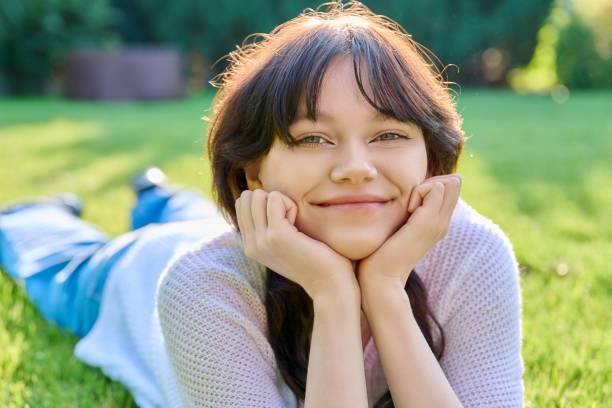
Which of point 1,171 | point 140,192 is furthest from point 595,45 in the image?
point 140,192

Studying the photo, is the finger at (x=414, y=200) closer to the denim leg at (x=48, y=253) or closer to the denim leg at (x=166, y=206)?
the denim leg at (x=48, y=253)

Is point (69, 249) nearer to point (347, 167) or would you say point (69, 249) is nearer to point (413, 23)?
point (347, 167)

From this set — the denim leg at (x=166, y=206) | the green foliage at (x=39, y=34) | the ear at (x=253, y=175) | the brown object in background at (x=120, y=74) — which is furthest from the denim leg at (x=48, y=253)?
the green foliage at (x=39, y=34)

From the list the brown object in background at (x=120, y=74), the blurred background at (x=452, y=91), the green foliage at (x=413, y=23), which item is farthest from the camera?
the green foliage at (x=413, y=23)

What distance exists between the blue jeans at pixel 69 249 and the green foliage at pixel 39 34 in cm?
1193

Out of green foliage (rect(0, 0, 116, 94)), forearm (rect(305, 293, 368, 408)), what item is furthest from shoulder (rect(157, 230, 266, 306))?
green foliage (rect(0, 0, 116, 94))

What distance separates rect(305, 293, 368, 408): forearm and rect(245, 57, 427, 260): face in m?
0.13

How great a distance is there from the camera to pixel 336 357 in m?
1.74

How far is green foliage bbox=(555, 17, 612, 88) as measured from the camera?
54.3ft

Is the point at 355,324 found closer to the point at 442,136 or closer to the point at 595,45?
the point at 442,136

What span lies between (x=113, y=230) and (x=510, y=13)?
13.9 m

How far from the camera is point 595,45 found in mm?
16781

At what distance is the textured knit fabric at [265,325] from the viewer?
185 cm

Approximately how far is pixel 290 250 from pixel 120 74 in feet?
43.9
